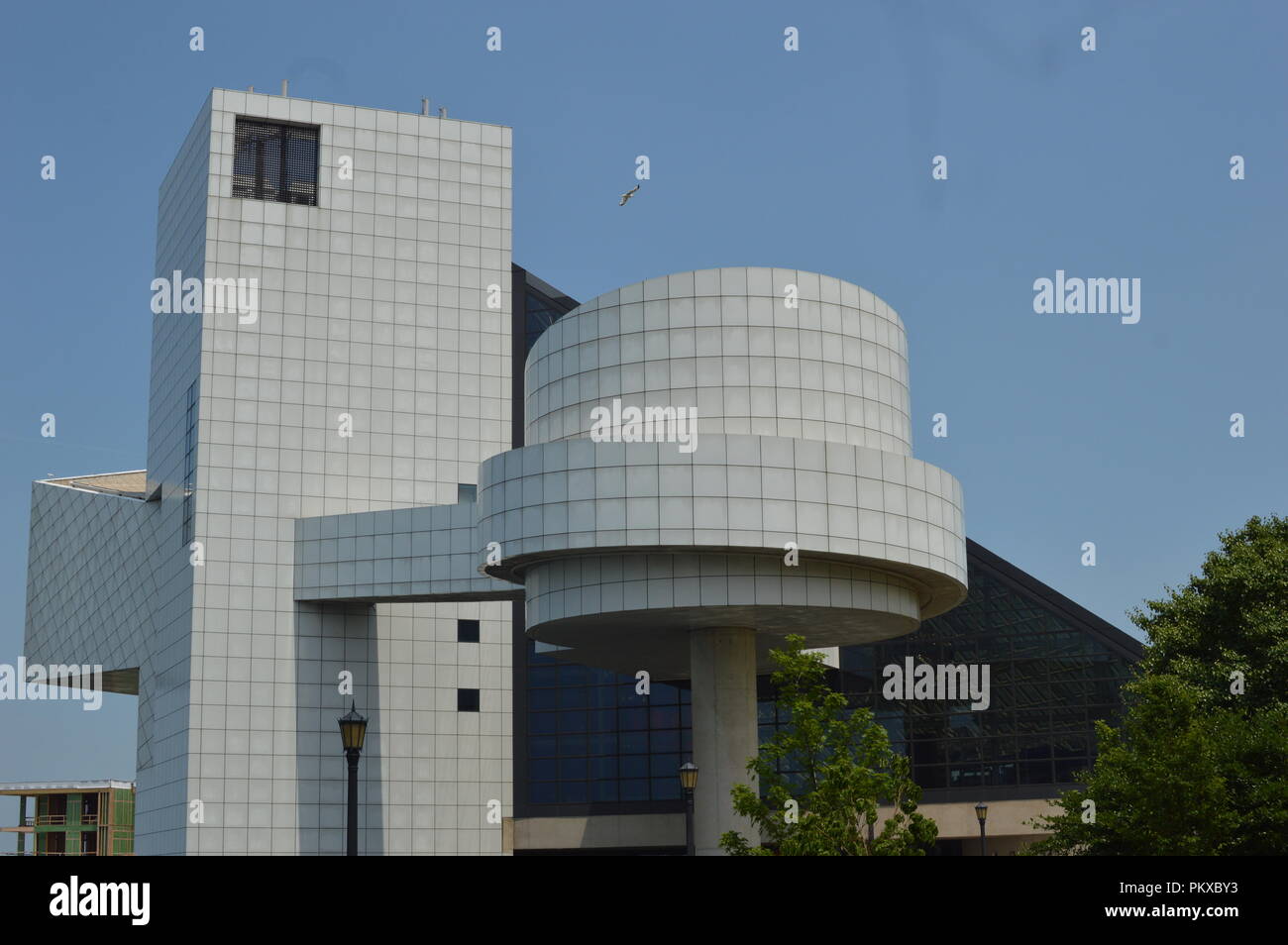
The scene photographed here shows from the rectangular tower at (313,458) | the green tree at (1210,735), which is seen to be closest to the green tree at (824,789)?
the green tree at (1210,735)

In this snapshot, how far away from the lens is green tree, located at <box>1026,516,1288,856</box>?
34.4m

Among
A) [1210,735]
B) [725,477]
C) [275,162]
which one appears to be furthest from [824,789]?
[275,162]

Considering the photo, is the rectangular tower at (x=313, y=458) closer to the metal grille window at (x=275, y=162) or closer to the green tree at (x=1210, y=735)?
the metal grille window at (x=275, y=162)

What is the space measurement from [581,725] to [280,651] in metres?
18.2

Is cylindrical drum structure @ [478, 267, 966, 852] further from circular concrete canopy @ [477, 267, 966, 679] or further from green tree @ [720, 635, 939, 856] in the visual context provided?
green tree @ [720, 635, 939, 856]

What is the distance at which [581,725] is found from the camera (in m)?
65.8

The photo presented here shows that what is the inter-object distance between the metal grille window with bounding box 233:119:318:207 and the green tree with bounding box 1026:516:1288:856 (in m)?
35.9

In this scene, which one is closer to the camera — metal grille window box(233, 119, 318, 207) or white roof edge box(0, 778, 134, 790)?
metal grille window box(233, 119, 318, 207)

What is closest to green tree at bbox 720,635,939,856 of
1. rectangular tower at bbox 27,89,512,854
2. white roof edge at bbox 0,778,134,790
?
rectangular tower at bbox 27,89,512,854

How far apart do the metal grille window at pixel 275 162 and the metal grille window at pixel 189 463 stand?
816 cm

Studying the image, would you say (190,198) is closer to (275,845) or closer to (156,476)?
(156,476)

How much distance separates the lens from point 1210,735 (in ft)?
125

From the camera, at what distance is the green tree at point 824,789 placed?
31641 millimetres
